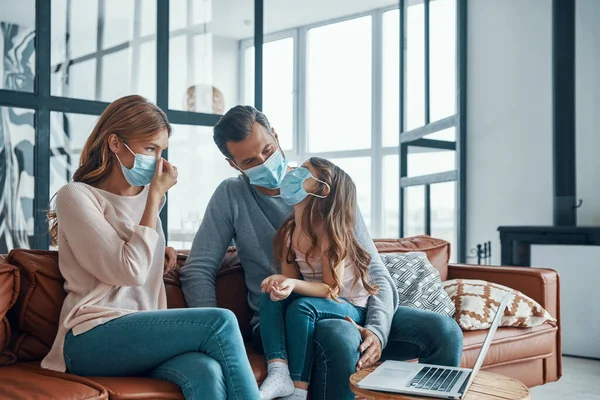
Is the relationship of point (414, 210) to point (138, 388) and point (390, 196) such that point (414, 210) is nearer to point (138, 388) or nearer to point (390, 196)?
point (390, 196)

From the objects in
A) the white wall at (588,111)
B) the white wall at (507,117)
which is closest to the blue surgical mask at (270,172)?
the white wall at (588,111)

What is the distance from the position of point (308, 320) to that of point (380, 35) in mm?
5096

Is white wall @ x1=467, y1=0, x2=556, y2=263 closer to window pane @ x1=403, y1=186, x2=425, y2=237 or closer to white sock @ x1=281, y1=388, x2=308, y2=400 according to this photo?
window pane @ x1=403, y1=186, x2=425, y2=237

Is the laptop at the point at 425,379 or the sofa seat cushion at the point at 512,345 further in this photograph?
the sofa seat cushion at the point at 512,345

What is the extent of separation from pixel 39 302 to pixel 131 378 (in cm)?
40

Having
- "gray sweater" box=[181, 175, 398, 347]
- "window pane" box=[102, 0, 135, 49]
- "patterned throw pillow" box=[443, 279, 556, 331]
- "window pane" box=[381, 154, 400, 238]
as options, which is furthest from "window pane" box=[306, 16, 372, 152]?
"gray sweater" box=[181, 175, 398, 347]

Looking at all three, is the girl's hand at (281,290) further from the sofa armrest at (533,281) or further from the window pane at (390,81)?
the window pane at (390,81)

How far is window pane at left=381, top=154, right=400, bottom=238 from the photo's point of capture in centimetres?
643

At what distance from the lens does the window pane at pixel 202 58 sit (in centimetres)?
444

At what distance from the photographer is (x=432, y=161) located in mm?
5137

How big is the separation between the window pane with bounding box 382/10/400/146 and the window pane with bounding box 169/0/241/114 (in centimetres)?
212

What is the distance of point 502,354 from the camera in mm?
2516

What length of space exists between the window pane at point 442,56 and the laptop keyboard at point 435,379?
3.65 metres

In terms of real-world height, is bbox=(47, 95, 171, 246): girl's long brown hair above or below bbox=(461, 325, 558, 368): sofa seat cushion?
above
